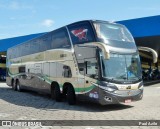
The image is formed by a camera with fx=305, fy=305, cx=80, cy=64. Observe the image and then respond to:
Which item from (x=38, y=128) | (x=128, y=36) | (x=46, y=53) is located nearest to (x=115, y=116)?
(x=38, y=128)

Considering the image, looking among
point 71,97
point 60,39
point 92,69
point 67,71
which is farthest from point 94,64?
point 60,39

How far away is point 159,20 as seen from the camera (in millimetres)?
22109

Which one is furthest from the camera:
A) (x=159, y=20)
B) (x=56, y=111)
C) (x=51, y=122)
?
(x=159, y=20)

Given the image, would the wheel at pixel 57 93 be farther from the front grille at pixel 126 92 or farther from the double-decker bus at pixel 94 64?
the front grille at pixel 126 92

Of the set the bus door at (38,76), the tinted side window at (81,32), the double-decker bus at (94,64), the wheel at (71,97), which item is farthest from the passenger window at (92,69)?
the bus door at (38,76)

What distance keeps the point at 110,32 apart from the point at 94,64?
158 centimetres

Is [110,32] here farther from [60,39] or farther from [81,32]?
[60,39]

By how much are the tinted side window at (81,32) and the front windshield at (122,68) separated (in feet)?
3.85

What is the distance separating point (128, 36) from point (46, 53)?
5.12 m

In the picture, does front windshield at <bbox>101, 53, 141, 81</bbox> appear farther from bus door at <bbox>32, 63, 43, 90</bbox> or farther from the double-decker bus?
bus door at <bbox>32, 63, 43, 90</bbox>

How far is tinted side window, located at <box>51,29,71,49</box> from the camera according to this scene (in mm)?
13823

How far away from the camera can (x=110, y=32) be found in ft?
40.9

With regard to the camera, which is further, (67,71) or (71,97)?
(67,71)

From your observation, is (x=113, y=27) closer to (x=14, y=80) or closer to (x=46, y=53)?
(x=46, y=53)
